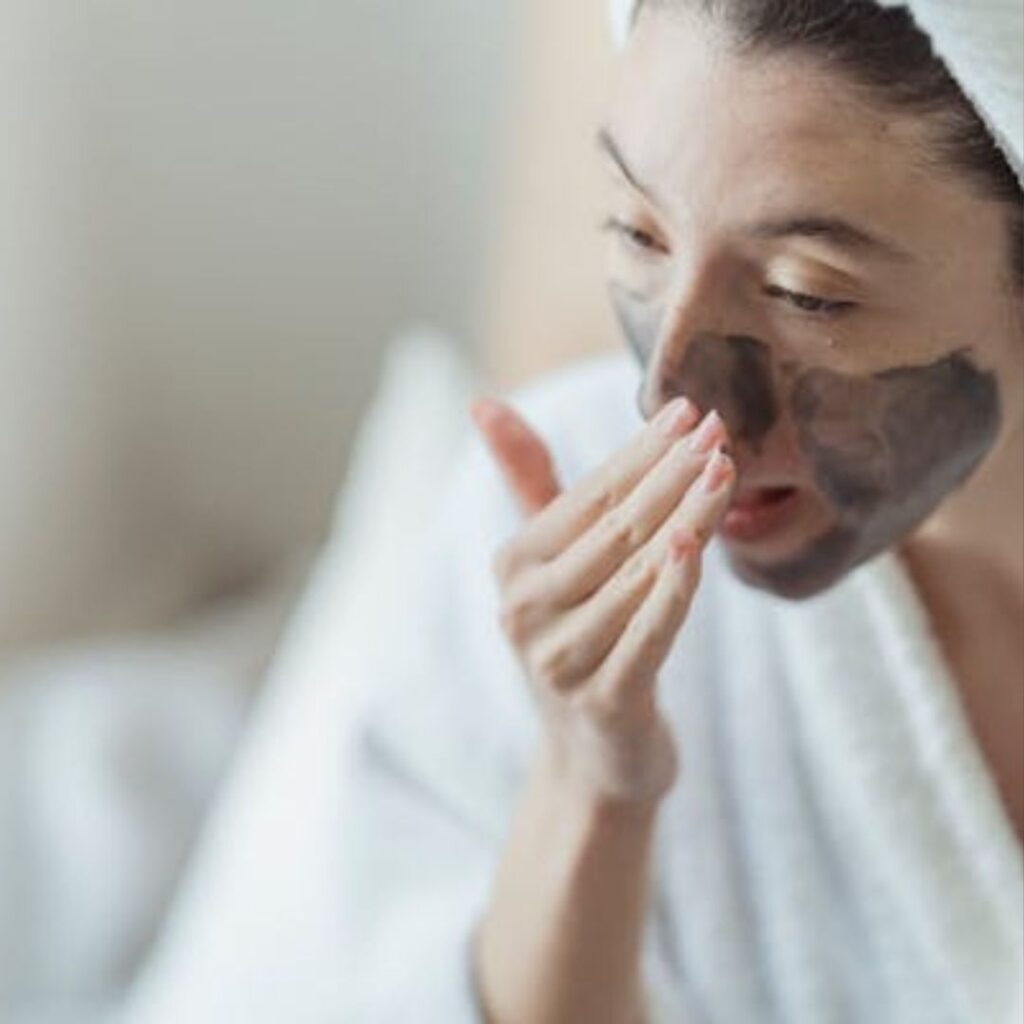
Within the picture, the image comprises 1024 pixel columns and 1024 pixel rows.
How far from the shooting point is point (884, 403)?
732mm

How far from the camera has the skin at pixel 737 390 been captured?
687 mm

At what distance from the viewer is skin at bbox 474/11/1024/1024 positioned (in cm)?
69

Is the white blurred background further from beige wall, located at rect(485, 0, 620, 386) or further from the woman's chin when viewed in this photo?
the woman's chin

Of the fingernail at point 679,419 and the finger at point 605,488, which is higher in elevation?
the fingernail at point 679,419

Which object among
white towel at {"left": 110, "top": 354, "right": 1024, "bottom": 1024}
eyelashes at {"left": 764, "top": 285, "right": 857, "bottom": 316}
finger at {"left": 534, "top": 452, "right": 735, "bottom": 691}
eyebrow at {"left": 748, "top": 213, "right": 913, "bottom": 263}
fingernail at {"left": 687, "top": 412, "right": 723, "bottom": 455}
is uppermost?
eyebrow at {"left": 748, "top": 213, "right": 913, "bottom": 263}

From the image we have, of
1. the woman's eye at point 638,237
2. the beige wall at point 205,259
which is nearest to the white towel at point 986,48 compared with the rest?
the woman's eye at point 638,237

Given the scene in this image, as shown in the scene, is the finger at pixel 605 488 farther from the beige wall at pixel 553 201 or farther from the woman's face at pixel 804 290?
the beige wall at pixel 553 201

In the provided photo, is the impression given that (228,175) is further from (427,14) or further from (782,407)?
(782,407)

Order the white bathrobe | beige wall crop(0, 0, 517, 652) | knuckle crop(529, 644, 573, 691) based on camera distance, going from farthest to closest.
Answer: beige wall crop(0, 0, 517, 652)
the white bathrobe
knuckle crop(529, 644, 573, 691)

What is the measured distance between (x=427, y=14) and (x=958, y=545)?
630 millimetres

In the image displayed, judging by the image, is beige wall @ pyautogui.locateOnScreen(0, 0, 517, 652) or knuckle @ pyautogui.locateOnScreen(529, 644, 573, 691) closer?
knuckle @ pyautogui.locateOnScreen(529, 644, 573, 691)

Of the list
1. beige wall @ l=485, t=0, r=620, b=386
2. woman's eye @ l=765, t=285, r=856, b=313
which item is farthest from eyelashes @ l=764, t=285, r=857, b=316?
beige wall @ l=485, t=0, r=620, b=386

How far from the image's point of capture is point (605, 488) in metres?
0.75

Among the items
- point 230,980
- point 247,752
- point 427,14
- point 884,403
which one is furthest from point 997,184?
point 427,14
